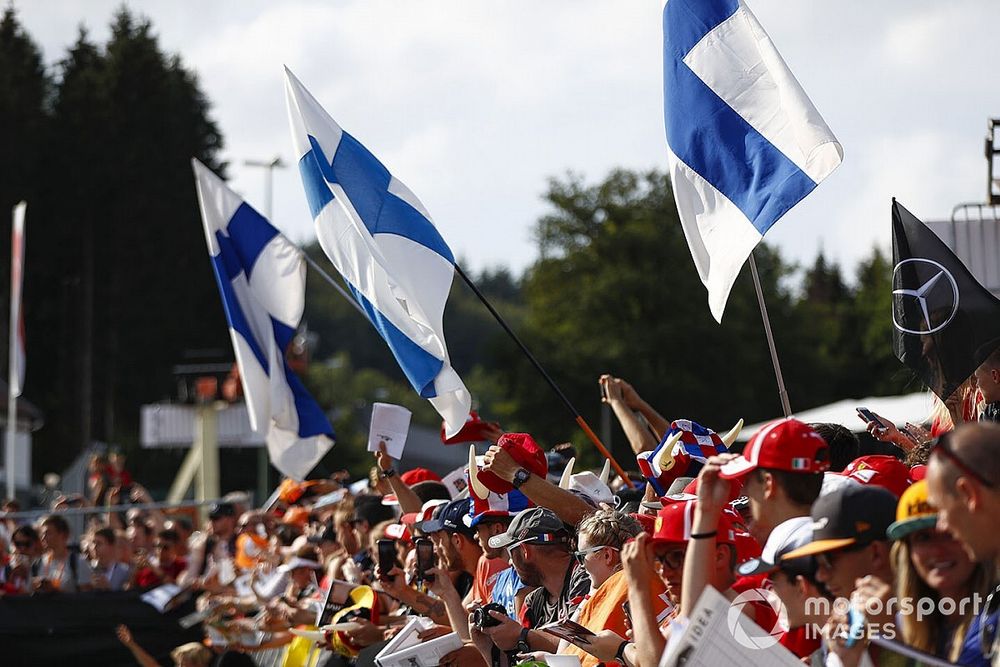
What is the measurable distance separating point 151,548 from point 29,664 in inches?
104

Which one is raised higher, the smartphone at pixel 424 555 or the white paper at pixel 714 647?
the white paper at pixel 714 647

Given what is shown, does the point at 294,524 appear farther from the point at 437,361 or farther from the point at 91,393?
the point at 91,393

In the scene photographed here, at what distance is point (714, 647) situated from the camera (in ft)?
12.9

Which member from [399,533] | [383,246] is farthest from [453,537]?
[383,246]

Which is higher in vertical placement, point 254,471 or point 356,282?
point 356,282

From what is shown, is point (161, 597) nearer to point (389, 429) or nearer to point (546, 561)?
point (389, 429)

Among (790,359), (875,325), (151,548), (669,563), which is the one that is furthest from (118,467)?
(875,325)

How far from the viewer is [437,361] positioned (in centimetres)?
813

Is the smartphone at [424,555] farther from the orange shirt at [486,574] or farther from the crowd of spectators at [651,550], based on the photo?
the orange shirt at [486,574]

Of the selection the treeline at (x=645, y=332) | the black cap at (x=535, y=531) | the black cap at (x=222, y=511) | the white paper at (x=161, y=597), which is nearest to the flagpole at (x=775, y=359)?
the black cap at (x=535, y=531)

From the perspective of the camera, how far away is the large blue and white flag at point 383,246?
8.18 metres

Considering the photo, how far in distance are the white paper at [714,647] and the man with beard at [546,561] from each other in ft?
7.70

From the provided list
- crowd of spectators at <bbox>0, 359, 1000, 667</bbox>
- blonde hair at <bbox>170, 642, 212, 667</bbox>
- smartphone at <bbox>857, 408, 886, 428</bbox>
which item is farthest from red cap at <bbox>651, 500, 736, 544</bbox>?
blonde hair at <bbox>170, 642, 212, 667</bbox>

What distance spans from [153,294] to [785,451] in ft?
161
